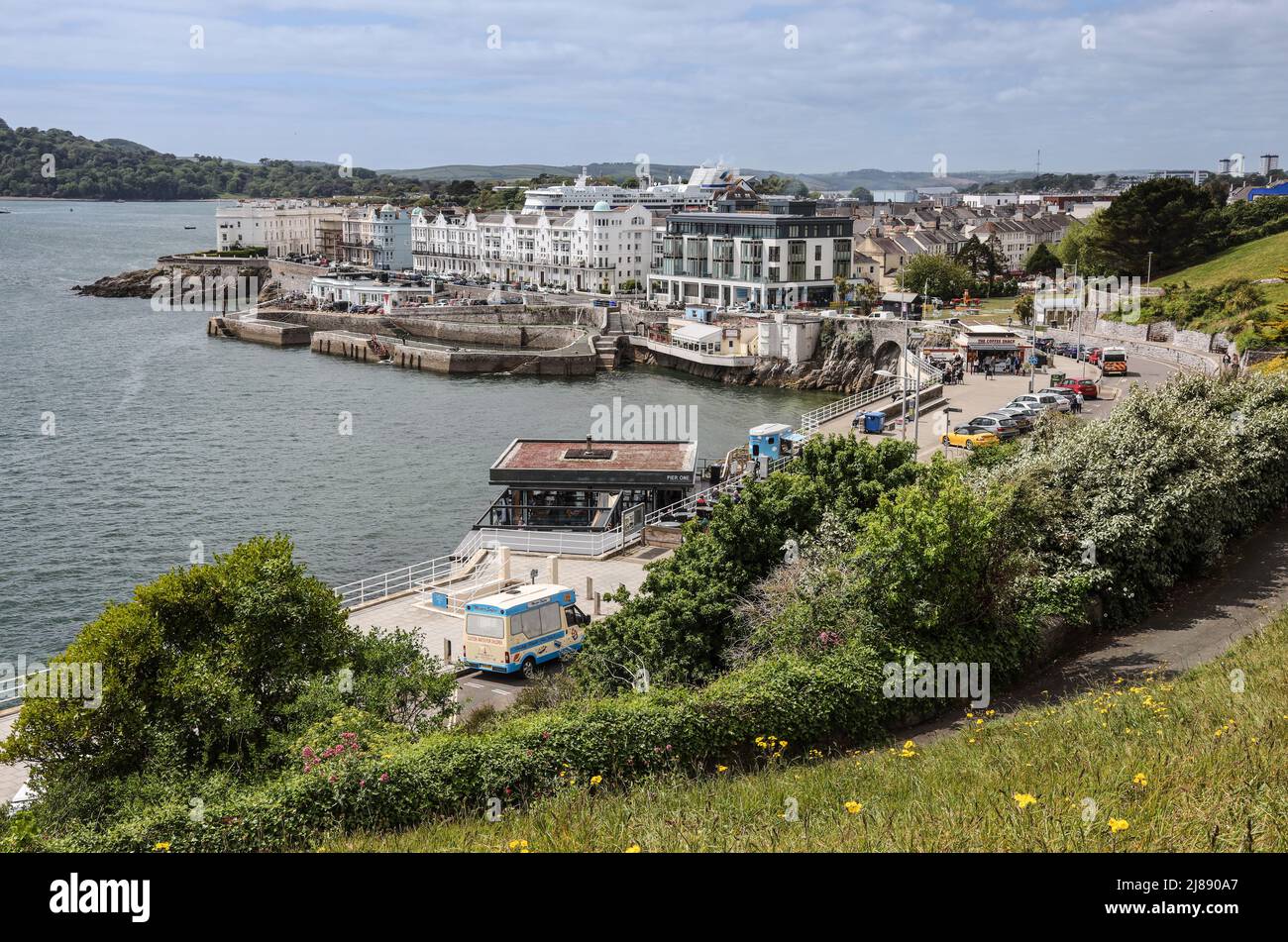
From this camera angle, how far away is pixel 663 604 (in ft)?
46.8

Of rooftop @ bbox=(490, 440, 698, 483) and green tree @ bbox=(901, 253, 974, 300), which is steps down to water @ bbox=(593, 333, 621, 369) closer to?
green tree @ bbox=(901, 253, 974, 300)

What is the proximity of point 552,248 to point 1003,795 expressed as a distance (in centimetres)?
9107

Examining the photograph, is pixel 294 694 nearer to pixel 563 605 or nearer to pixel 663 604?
pixel 663 604

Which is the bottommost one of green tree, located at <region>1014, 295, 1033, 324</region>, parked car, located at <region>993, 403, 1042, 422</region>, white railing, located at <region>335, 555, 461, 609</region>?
white railing, located at <region>335, 555, 461, 609</region>

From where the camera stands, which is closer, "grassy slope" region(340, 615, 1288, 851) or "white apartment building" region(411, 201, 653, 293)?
"grassy slope" region(340, 615, 1288, 851)

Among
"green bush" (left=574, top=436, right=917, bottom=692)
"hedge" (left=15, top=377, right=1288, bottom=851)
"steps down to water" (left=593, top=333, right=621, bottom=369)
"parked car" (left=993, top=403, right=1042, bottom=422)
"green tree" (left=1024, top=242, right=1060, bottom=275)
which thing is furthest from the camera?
"green tree" (left=1024, top=242, right=1060, bottom=275)

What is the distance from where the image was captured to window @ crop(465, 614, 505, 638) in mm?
15945

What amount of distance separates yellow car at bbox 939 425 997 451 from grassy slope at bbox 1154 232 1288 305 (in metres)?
25.6

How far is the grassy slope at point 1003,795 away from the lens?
277 inches

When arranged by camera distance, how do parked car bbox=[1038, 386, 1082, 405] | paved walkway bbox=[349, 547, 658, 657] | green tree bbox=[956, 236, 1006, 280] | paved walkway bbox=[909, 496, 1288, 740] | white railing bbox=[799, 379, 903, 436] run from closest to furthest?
paved walkway bbox=[909, 496, 1288, 740]
paved walkway bbox=[349, 547, 658, 657]
parked car bbox=[1038, 386, 1082, 405]
white railing bbox=[799, 379, 903, 436]
green tree bbox=[956, 236, 1006, 280]

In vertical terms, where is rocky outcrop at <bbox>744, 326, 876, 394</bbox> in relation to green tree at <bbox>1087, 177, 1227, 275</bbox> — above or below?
below

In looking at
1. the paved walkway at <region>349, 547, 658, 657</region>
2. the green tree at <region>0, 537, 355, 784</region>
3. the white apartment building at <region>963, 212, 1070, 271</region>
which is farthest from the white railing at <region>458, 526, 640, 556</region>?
the white apartment building at <region>963, 212, 1070, 271</region>
